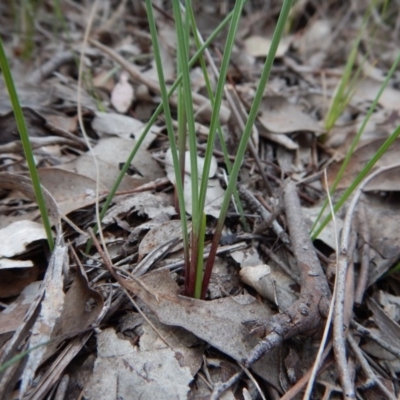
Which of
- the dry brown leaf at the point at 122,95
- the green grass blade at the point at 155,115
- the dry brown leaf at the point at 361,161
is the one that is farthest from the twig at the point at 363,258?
the dry brown leaf at the point at 122,95

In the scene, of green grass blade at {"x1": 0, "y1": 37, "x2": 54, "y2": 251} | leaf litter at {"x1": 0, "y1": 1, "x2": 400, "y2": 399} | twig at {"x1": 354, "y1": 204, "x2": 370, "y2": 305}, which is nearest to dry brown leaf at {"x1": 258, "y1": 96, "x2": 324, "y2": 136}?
leaf litter at {"x1": 0, "y1": 1, "x2": 400, "y2": 399}

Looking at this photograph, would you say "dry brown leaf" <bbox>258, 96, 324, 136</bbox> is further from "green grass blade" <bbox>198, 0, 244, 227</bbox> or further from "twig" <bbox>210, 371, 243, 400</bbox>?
"twig" <bbox>210, 371, 243, 400</bbox>

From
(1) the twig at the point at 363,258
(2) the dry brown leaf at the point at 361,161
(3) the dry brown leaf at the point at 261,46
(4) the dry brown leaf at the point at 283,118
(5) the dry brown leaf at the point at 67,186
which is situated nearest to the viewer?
(1) the twig at the point at 363,258

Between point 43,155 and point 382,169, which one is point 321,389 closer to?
point 382,169

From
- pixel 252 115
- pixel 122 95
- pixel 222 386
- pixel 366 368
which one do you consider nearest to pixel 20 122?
pixel 252 115

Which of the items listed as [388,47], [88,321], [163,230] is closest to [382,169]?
[163,230]

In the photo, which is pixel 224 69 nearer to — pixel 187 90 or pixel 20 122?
pixel 187 90

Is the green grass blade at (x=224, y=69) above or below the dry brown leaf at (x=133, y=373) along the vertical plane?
above

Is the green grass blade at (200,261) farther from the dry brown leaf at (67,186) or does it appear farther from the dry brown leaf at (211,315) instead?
the dry brown leaf at (67,186)
